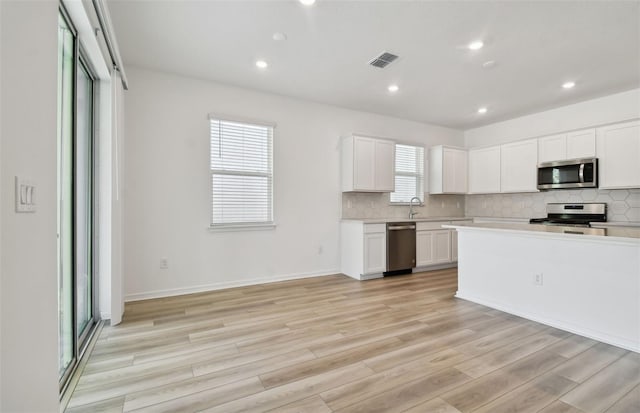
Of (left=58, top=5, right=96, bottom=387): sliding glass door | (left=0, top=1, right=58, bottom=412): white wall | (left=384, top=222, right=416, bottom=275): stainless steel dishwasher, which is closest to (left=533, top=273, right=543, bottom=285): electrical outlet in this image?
(left=384, top=222, right=416, bottom=275): stainless steel dishwasher

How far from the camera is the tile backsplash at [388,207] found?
5199 mm

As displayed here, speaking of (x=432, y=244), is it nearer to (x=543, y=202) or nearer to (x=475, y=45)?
(x=543, y=202)

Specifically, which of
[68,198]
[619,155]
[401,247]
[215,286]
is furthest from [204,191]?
[619,155]

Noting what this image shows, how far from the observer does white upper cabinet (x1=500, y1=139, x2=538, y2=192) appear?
16.8 ft

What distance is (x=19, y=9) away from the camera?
3.36 ft

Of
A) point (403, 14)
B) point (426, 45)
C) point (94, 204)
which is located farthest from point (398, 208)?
point (94, 204)

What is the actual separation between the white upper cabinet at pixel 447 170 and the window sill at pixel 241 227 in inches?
134

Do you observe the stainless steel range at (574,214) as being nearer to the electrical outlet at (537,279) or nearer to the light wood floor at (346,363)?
the electrical outlet at (537,279)

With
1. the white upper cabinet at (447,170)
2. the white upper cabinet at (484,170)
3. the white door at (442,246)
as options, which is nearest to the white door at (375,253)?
the white door at (442,246)

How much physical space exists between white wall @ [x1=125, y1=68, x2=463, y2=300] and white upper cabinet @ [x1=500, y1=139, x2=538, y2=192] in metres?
3.01

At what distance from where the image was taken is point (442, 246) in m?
5.41

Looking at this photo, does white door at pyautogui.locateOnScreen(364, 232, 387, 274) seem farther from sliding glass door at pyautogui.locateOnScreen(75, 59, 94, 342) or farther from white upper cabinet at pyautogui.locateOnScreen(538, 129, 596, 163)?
sliding glass door at pyautogui.locateOnScreen(75, 59, 94, 342)

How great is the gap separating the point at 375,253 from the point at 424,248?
1.08 meters

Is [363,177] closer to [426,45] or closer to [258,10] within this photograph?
[426,45]
